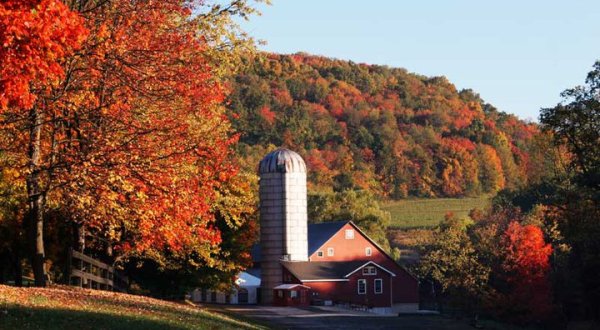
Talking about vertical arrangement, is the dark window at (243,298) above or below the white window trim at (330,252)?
below

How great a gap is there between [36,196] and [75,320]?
8.17 metres

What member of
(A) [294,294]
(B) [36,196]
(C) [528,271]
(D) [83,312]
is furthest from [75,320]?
(C) [528,271]

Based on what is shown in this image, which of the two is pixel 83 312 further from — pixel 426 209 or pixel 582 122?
pixel 426 209

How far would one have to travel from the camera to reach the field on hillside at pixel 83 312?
21725mm

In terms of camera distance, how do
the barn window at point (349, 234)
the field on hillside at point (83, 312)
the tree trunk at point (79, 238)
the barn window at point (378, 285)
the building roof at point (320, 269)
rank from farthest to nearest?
the barn window at point (349, 234)
the barn window at point (378, 285)
the building roof at point (320, 269)
the tree trunk at point (79, 238)
the field on hillside at point (83, 312)

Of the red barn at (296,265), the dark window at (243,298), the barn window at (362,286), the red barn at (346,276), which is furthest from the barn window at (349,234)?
the dark window at (243,298)

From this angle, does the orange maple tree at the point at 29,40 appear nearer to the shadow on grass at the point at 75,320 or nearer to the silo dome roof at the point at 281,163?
the shadow on grass at the point at 75,320

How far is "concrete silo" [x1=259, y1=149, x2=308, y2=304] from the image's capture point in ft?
284

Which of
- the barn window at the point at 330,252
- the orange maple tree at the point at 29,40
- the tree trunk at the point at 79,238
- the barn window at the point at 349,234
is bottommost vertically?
the tree trunk at the point at 79,238

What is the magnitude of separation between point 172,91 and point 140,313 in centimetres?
716

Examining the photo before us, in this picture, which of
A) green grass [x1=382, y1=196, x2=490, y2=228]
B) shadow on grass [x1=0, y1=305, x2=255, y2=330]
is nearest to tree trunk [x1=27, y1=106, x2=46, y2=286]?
shadow on grass [x1=0, y1=305, x2=255, y2=330]

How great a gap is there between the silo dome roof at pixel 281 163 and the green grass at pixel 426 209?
207 ft

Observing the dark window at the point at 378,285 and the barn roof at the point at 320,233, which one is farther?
the barn roof at the point at 320,233

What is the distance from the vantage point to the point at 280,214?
86500 millimetres
